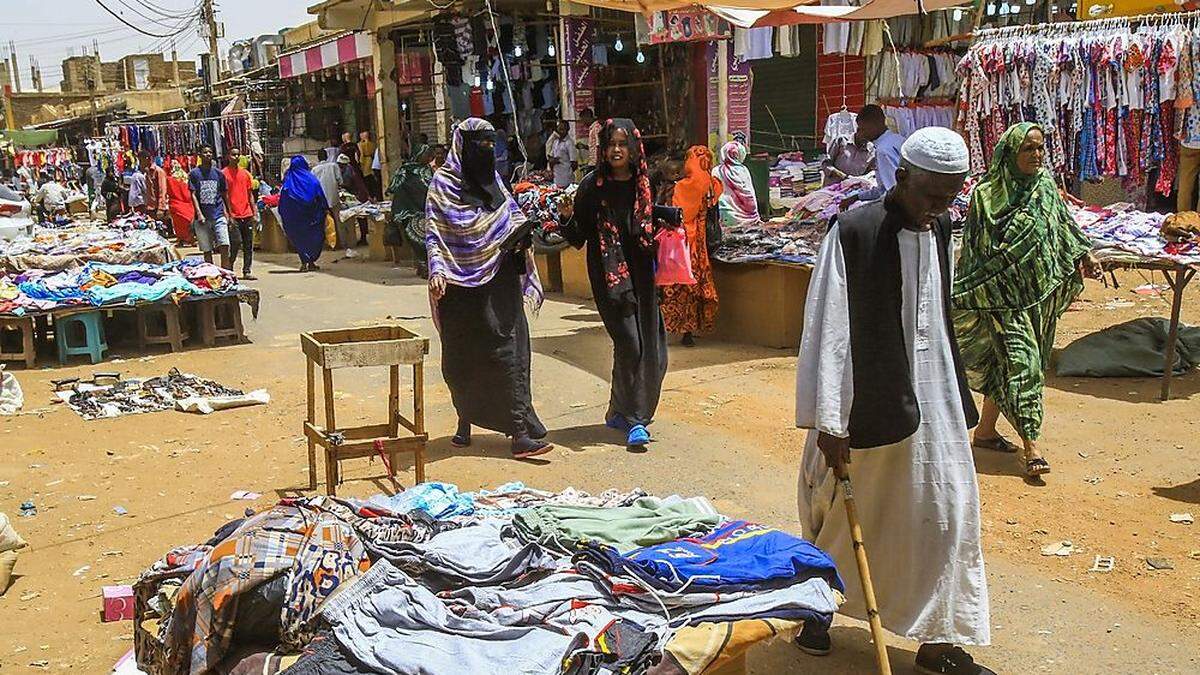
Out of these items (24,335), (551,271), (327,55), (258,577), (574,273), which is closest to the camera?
(258,577)

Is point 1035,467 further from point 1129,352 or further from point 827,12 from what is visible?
point 827,12

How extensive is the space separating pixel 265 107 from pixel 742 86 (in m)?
A: 15.9

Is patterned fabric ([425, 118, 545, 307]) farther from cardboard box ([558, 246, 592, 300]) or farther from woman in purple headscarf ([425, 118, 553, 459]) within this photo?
cardboard box ([558, 246, 592, 300])

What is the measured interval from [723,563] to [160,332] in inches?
329

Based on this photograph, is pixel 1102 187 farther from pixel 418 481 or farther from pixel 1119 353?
pixel 418 481

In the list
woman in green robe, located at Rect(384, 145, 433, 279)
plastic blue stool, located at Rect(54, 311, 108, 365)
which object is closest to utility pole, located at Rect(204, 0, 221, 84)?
woman in green robe, located at Rect(384, 145, 433, 279)

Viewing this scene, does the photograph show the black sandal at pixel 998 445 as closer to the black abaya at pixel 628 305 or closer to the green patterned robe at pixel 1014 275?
the green patterned robe at pixel 1014 275

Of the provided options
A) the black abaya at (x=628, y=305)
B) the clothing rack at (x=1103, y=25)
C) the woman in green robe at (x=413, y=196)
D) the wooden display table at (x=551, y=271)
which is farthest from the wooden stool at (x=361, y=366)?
the clothing rack at (x=1103, y=25)

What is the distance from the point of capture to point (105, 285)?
9758 millimetres

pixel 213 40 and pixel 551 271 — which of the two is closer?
pixel 551 271

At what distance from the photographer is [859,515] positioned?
3.60 meters

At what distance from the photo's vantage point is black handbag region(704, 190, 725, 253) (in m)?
9.22

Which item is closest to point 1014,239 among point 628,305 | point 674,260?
point 628,305

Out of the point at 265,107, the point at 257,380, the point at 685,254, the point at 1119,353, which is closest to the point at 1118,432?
the point at 1119,353
